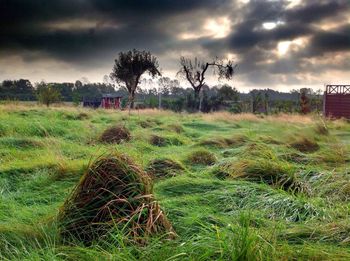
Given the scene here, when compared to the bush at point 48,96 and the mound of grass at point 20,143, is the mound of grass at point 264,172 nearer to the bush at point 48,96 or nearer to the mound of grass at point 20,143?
the mound of grass at point 20,143

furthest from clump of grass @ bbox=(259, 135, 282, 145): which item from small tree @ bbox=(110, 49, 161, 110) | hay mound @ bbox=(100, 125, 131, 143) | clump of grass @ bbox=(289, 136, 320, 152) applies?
small tree @ bbox=(110, 49, 161, 110)

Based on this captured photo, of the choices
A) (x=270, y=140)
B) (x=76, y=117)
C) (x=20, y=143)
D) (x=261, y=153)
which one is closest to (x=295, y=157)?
(x=261, y=153)

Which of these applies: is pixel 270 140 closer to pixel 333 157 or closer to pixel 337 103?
pixel 333 157

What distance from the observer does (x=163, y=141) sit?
8188 mm

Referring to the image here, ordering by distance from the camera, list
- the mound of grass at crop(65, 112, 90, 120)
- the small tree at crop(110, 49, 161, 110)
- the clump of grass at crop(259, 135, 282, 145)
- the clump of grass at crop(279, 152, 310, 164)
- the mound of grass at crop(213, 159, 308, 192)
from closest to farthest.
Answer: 1. the mound of grass at crop(213, 159, 308, 192)
2. the clump of grass at crop(279, 152, 310, 164)
3. the clump of grass at crop(259, 135, 282, 145)
4. the mound of grass at crop(65, 112, 90, 120)
5. the small tree at crop(110, 49, 161, 110)

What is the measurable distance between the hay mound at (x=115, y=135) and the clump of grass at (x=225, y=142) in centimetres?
145

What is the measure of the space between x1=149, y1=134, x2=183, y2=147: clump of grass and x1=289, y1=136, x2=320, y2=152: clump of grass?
7.26ft

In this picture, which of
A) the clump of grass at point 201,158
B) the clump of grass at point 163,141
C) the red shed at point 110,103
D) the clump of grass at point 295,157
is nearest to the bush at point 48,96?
the red shed at point 110,103

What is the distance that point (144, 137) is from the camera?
8.07 meters

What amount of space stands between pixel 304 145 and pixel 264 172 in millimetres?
3150

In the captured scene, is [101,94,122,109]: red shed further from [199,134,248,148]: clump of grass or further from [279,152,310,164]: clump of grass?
[279,152,310,164]: clump of grass

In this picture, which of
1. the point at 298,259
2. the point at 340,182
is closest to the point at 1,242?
the point at 298,259

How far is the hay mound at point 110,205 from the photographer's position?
2.60 m

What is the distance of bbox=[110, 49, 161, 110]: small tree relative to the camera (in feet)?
127
